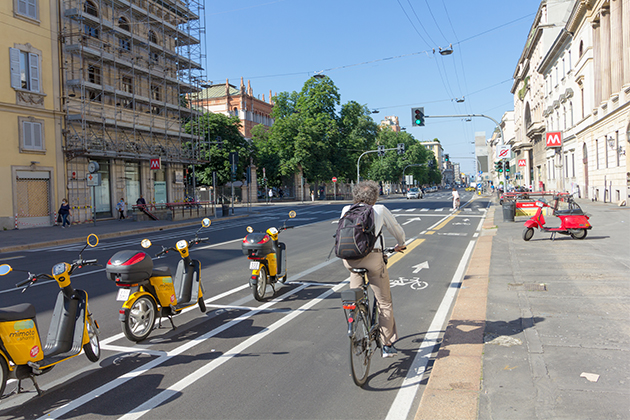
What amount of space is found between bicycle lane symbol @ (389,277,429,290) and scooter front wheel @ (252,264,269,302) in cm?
216

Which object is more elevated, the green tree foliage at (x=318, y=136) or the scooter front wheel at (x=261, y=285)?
the green tree foliage at (x=318, y=136)

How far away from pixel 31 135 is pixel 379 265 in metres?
26.2

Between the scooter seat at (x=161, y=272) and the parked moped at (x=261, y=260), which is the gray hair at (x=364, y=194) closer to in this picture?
the scooter seat at (x=161, y=272)

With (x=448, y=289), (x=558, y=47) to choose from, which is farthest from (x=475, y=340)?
(x=558, y=47)

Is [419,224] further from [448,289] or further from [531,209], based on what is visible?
[448,289]

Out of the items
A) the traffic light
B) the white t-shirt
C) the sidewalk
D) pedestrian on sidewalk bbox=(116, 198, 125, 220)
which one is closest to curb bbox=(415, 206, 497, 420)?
the sidewalk

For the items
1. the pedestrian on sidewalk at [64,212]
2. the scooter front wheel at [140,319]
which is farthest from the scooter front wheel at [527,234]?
the pedestrian on sidewalk at [64,212]

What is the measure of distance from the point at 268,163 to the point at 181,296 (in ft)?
183

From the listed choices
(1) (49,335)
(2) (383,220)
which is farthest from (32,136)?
(2) (383,220)

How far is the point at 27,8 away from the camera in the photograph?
81.4 ft

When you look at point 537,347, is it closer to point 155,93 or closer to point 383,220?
point 383,220

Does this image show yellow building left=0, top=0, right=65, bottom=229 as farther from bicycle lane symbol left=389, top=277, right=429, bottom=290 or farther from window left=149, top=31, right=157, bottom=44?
bicycle lane symbol left=389, top=277, right=429, bottom=290

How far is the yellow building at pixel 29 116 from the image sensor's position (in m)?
23.7

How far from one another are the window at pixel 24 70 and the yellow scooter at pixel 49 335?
2440cm
